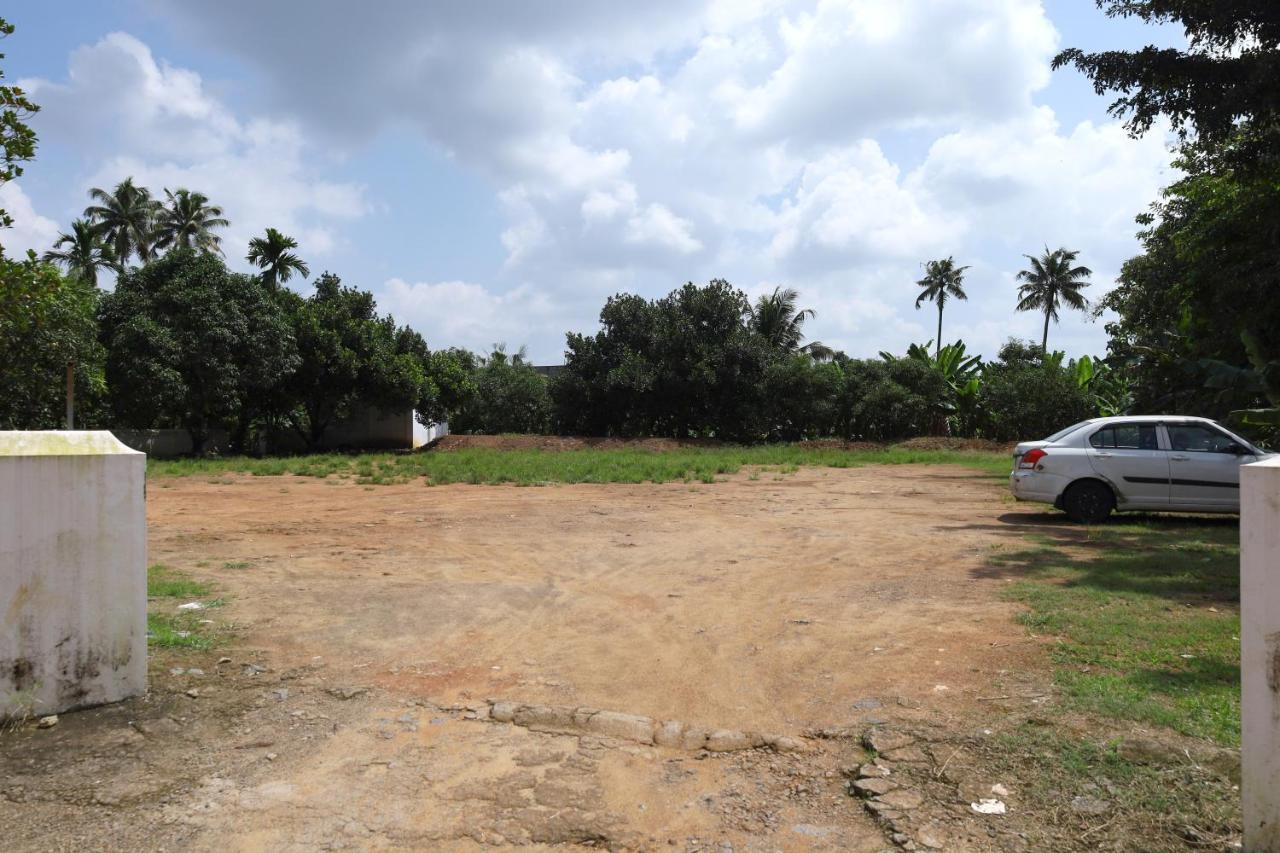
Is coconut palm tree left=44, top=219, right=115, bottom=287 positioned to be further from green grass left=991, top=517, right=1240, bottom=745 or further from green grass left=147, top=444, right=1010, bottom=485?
green grass left=991, top=517, right=1240, bottom=745

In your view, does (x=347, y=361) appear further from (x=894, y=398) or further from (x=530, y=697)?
(x=530, y=697)

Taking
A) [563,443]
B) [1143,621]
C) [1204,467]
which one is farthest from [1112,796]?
[563,443]

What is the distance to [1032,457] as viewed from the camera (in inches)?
496

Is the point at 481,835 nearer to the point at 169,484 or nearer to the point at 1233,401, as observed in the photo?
the point at 1233,401

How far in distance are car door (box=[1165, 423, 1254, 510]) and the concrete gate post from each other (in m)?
12.5

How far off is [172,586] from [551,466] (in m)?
16.6

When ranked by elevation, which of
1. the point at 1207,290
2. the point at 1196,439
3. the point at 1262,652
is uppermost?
the point at 1207,290

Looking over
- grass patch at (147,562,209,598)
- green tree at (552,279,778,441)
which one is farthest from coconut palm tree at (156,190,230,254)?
grass patch at (147,562,209,598)

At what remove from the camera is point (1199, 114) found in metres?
11.9

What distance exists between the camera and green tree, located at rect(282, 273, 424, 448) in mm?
32438

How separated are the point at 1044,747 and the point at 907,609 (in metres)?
3.04

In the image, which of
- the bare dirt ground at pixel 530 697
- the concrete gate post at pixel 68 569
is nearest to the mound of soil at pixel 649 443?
the bare dirt ground at pixel 530 697

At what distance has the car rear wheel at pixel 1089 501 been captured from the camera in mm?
12250

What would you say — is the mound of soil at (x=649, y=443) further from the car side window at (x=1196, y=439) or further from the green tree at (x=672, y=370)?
the car side window at (x=1196, y=439)
